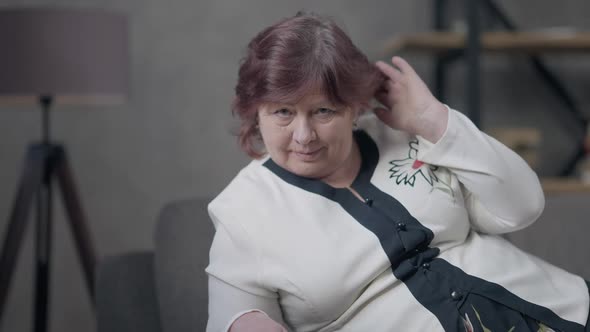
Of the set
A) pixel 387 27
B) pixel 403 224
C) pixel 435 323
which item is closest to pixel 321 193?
pixel 403 224

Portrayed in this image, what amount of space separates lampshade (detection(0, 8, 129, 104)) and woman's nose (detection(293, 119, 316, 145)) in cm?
109

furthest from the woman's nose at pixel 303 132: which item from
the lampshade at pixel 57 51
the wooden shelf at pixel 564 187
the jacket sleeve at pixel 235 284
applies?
the wooden shelf at pixel 564 187

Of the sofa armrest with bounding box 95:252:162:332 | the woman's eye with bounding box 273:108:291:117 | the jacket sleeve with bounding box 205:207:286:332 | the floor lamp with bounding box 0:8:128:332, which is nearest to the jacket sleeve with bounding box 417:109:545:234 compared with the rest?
the woman's eye with bounding box 273:108:291:117

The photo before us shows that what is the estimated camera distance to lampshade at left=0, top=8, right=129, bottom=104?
1.92m

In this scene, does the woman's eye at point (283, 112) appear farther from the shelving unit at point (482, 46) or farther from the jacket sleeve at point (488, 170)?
the shelving unit at point (482, 46)

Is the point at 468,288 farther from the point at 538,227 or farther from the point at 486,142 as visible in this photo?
the point at 538,227

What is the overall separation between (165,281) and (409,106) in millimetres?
593

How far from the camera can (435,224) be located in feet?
3.83

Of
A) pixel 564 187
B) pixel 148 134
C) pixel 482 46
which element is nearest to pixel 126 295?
pixel 148 134

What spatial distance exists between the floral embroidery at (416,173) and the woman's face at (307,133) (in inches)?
4.6

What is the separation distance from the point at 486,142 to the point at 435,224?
0.18 metres

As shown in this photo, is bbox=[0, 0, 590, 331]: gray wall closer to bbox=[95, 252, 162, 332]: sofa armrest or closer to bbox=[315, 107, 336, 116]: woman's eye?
bbox=[95, 252, 162, 332]: sofa armrest

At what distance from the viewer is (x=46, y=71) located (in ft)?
6.37

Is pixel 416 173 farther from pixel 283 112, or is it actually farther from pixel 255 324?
pixel 255 324
